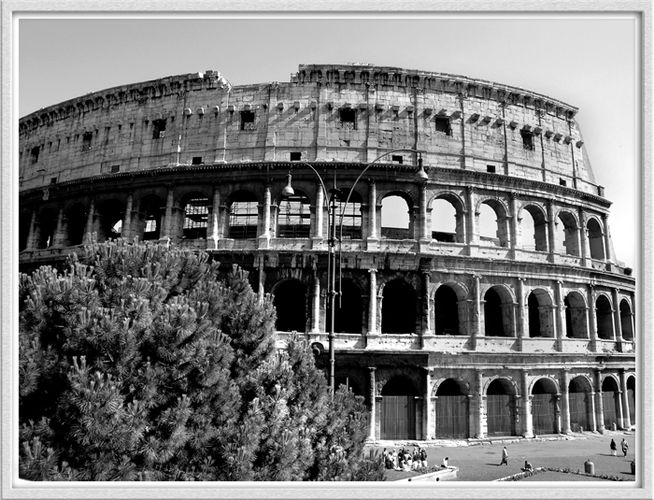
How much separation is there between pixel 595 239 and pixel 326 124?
16325mm

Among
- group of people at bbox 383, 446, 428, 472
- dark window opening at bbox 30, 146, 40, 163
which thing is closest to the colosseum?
dark window opening at bbox 30, 146, 40, 163

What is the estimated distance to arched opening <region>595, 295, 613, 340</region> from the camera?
2756 cm

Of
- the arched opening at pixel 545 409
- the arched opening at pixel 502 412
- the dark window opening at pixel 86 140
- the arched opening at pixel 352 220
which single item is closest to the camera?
the arched opening at pixel 502 412

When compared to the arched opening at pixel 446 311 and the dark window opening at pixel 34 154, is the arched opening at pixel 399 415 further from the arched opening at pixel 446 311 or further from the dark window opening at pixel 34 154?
the dark window opening at pixel 34 154

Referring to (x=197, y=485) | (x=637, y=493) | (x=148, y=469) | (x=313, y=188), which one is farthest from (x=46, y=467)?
(x=313, y=188)

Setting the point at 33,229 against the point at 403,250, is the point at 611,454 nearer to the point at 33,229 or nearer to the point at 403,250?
the point at 403,250

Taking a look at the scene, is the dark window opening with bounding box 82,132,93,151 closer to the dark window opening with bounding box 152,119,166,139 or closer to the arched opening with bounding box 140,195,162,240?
the dark window opening with bounding box 152,119,166,139

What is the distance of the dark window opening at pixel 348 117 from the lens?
79.4 feet

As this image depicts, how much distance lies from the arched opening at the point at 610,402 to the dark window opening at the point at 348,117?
1846 centimetres

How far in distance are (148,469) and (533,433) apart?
19.7 metres

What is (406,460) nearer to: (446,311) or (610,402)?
(446,311)

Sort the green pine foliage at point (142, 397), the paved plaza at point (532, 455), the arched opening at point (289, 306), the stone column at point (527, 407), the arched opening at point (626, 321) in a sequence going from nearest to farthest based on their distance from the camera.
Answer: the green pine foliage at point (142, 397)
the paved plaza at point (532, 455)
the stone column at point (527, 407)
the arched opening at point (289, 306)
the arched opening at point (626, 321)

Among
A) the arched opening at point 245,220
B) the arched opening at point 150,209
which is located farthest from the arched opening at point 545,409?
the arched opening at point 150,209

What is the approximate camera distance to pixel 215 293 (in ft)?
40.8
